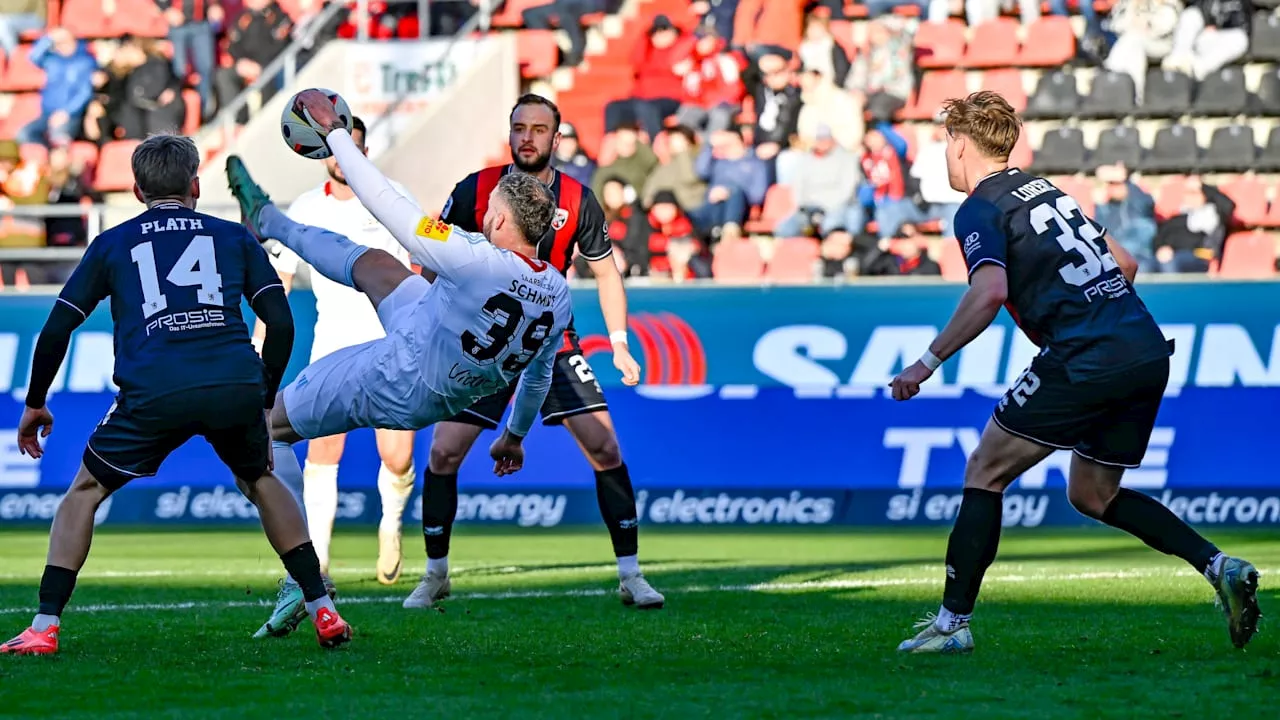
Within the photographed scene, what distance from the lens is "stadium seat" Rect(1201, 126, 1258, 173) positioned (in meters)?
19.5

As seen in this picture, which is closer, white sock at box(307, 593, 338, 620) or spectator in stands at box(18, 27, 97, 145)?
white sock at box(307, 593, 338, 620)

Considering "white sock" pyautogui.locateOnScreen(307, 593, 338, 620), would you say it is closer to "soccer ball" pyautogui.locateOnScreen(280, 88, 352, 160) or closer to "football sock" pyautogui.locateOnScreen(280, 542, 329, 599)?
"football sock" pyautogui.locateOnScreen(280, 542, 329, 599)

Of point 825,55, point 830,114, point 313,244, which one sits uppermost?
point 825,55

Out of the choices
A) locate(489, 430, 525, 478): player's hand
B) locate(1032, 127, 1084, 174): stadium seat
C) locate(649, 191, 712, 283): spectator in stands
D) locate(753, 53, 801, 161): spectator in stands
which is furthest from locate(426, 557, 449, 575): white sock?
locate(1032, 127, 1084, 174): stadium seat

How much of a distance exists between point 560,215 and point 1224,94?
12.3 metres

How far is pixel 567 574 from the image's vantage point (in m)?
11.4

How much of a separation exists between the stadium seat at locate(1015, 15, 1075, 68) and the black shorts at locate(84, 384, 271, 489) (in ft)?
49.4

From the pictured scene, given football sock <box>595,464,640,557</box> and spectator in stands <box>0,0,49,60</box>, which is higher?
spectator in stands <box>0,0,49,60</box>

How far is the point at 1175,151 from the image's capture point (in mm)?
19531

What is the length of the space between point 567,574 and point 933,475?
12.6 feet

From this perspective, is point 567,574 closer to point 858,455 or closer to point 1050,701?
point 858,455

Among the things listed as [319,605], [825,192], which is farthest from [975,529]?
[825,192]

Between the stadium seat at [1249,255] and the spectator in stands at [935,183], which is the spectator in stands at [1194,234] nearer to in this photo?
the stadium seat at [1249,255]

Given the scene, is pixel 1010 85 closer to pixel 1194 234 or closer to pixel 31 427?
pixel 1194 234
